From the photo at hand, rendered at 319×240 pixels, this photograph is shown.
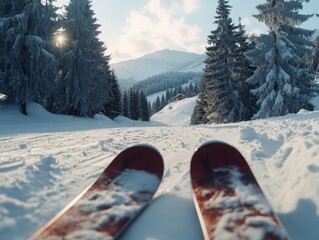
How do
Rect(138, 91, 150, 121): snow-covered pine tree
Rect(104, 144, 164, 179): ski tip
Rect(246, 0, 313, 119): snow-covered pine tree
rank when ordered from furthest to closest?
Rect(138, 91, 150, 121): snow-covered pine tree < Rect(246, 0, 313, 119): snow-covered pine tree < Rect(104, 144, 164, 179): ski tip

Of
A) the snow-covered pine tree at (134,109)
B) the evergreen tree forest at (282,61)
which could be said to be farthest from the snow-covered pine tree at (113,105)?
the evergreen tree forest at (282,61)

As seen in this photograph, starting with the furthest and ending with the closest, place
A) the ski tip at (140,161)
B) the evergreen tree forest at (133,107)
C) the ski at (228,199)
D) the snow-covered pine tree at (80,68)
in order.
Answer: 1. the evergreen tree forest at (133,107)
2. the snow-covered pine tree at (80,68)
3. the ski tip at (140,161)
4. the ski at (228,199)

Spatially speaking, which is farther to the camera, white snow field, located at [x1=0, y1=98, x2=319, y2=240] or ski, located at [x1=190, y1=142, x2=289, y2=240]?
white snow field, located at [x1=0, y1=98, x2=319, y2=240]

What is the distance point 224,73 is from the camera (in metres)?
27.1

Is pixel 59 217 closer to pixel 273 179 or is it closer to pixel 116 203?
pixel 116 203

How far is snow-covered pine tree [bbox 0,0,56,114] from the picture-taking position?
1867 centimetres

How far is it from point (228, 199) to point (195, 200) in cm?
44

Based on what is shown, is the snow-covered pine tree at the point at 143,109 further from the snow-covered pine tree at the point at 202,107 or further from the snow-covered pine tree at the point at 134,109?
the snow-covered pine tree at the point at 202,107

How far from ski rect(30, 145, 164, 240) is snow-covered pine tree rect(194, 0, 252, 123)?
2199 centimetres

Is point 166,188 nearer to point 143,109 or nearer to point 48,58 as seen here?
point 48,58

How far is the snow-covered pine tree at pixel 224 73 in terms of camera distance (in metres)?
26.3

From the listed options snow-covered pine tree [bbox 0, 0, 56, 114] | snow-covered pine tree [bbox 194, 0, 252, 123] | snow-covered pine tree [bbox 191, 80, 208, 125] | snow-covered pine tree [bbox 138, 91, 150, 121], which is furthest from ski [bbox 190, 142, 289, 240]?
snow-covered pine tree [bbox 138, 91, 150, 121]

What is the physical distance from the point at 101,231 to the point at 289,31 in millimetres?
22341

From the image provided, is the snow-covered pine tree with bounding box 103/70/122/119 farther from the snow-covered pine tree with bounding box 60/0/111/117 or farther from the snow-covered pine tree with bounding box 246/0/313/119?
the snow-covered pine tree with bounding box 246/0/313/119
